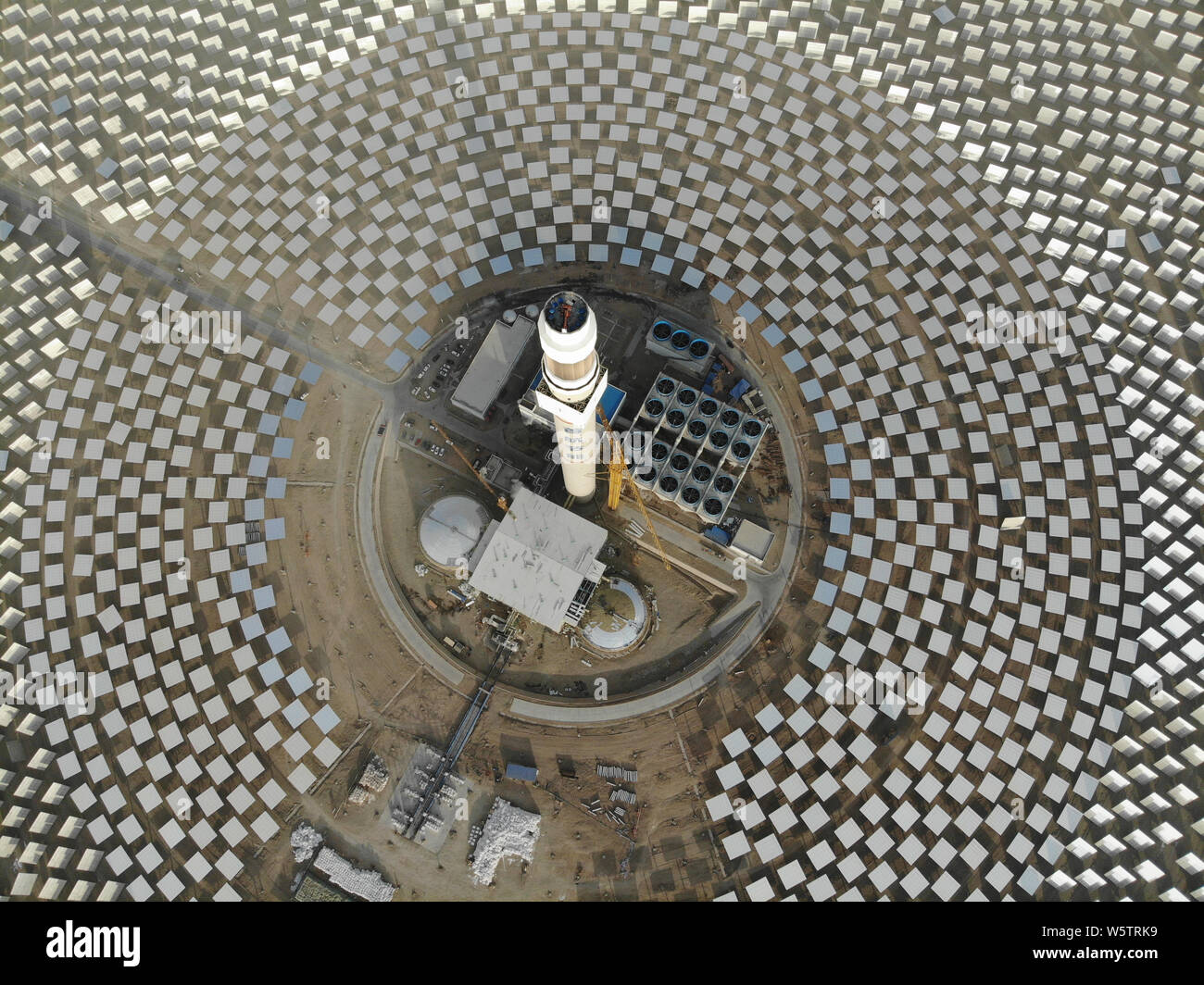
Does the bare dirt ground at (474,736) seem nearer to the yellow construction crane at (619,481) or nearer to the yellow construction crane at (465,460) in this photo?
the yellow construction crane at (465,460)

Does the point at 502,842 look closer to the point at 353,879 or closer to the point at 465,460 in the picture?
the point at 353,879

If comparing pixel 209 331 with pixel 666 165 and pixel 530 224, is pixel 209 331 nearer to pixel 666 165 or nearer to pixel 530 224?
pixel 530 224

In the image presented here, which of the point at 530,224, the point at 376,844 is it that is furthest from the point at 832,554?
the point at 376,844

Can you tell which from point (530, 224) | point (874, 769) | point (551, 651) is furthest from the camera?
point (530, 224)

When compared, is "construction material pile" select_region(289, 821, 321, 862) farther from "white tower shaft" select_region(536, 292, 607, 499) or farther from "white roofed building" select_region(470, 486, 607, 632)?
"white tower shaft" select_region(536, 292, 607, 499)

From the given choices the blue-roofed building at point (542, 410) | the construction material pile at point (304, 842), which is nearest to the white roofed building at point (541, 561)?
the blue-roofed building at point (542, 410)

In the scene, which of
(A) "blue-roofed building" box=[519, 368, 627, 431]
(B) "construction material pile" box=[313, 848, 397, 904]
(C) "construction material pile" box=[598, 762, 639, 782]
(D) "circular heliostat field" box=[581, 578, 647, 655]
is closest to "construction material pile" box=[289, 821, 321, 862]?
(B) "construction material pile" box=[313, 848, 397, 904]

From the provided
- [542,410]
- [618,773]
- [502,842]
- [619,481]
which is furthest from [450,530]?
[502,842]
